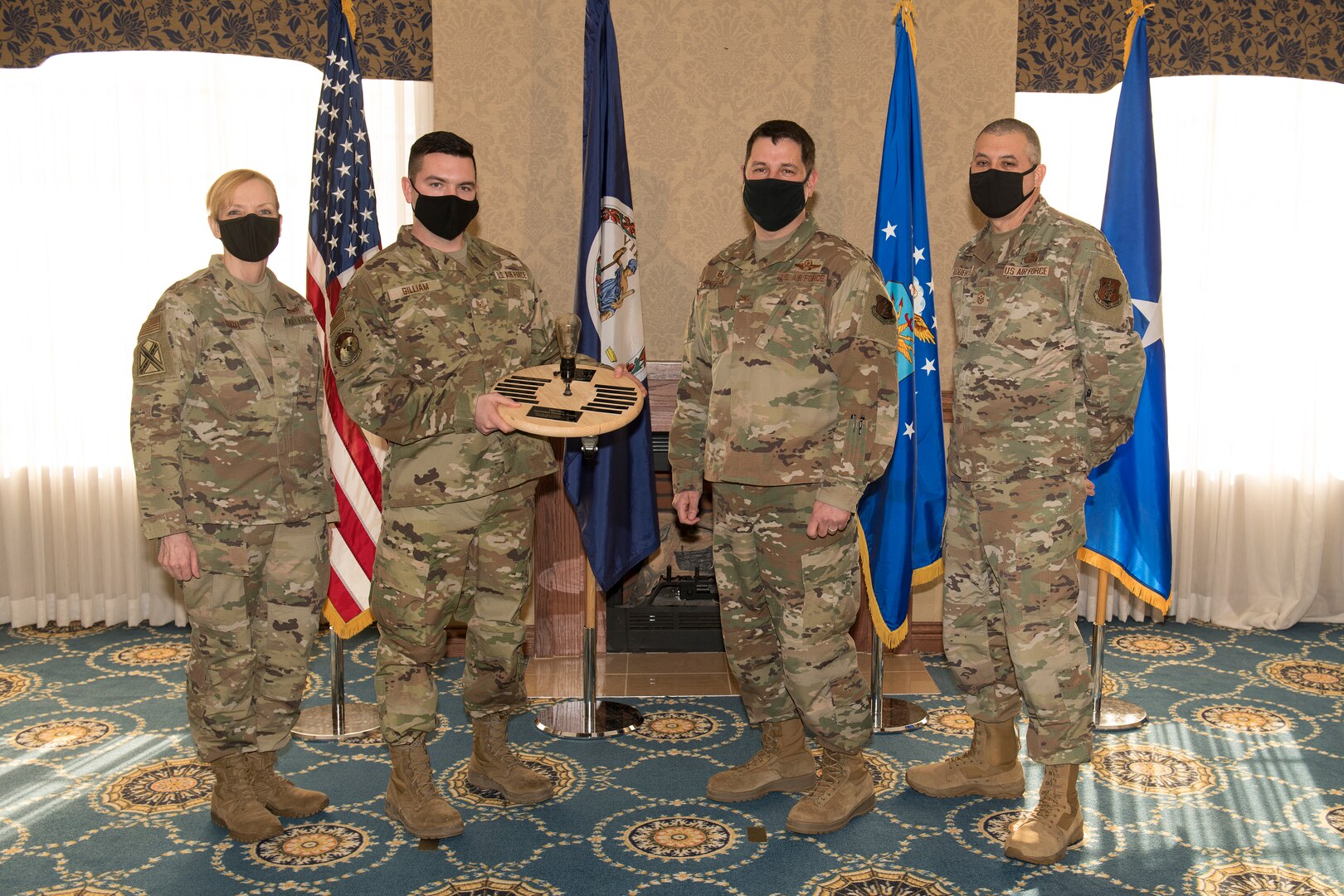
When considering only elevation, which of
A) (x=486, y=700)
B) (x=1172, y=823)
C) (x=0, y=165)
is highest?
(x=0, y=165)

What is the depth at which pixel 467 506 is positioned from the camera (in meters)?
2.79

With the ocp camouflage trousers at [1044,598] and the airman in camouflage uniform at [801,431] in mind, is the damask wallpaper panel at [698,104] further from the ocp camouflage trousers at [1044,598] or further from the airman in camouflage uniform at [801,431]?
the ocp camouflage trousers at [1044,598]

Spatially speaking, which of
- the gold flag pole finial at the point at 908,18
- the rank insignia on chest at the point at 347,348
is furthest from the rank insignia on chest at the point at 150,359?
the gold flag pole finial at the point at 908,18

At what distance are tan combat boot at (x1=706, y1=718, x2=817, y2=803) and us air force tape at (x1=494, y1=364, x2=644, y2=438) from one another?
1.08m

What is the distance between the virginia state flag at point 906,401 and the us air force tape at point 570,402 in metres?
1.17

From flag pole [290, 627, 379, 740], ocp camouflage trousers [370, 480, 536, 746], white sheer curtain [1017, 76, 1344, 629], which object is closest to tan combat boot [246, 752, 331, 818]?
ocp camouflage trousers [370, 480, 536, 746]

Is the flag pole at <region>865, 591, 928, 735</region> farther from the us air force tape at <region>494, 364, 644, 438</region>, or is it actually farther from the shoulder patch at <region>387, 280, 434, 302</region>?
the shoulder patch at <region>387, 280, 434, 302</region>

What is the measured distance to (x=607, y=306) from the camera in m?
3.64

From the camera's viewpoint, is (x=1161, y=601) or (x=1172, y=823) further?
(x=1161, y=601)

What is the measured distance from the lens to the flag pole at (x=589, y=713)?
3.57 metres

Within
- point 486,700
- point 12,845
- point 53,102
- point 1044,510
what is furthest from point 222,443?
point 53,102

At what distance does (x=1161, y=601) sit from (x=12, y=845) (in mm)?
3516

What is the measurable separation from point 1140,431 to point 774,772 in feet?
5.62

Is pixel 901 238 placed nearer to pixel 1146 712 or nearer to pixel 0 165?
pixel 1146 712
